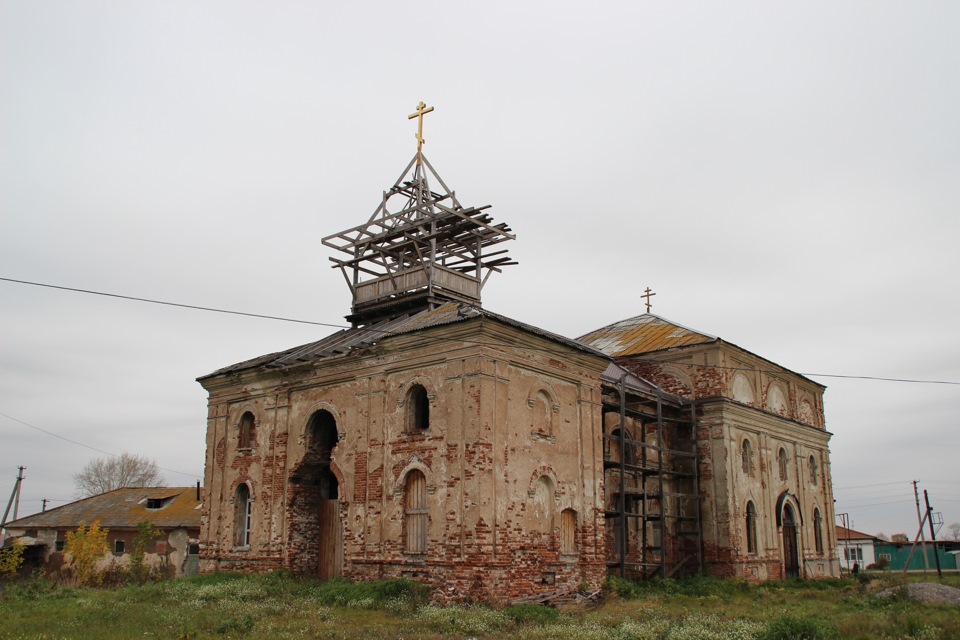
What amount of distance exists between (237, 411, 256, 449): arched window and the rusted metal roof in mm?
12433

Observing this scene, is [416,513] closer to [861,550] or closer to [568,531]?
[568,531]

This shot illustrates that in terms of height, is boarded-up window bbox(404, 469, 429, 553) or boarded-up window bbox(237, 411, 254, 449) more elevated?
boarded-up window bbox(237, 411, 254, 449)

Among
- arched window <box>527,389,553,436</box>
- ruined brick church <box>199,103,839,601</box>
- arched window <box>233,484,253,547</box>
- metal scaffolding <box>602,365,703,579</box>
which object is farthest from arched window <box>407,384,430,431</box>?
arched window <box>233,484,253,547</box>

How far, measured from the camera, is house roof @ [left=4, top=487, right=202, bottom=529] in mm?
35500

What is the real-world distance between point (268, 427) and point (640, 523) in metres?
11.1

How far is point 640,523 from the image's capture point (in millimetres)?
24281

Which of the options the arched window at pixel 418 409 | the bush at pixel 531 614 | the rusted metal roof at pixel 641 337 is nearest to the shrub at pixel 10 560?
the arched window at pixel 418 409

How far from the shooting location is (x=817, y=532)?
3114cm

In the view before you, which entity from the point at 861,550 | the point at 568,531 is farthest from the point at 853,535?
the point at 568,531

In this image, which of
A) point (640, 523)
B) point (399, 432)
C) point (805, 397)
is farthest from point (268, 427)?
point (805, 397)

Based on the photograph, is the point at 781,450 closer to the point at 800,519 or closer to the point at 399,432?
the point at 800,519

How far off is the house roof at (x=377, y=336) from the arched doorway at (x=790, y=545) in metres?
12.0

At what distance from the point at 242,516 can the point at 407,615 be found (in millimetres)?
8660

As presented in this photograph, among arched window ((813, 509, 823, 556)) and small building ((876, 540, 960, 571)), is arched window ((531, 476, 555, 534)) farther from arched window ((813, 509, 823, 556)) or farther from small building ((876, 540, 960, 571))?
small building ((876, 540, 960, 571))
